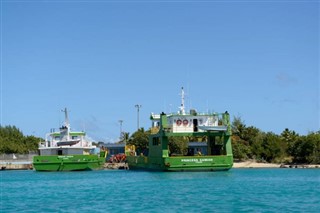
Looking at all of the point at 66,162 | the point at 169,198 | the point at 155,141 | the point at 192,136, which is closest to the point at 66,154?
the point at 66,162

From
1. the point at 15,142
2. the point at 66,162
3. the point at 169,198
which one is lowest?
the point at 169,198

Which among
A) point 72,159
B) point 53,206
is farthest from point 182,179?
point 72,159

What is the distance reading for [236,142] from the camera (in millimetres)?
84188

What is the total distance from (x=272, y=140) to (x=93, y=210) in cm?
6008

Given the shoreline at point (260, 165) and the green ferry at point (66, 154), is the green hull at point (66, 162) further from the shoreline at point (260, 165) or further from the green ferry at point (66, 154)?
the shoreline at point (260, 165)

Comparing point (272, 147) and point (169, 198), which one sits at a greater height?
point (272, 147)

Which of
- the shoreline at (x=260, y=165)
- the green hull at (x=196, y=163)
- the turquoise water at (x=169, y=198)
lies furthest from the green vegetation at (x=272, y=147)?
the turquoise water at (x=169, y=198)

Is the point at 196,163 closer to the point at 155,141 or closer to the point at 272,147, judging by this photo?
the point at 155,141

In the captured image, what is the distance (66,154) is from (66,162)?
223 cm

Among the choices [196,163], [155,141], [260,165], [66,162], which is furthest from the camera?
[260,165]

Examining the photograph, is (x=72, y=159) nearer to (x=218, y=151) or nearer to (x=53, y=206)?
(x=218, y=151)

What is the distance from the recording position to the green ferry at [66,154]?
62.3 meters

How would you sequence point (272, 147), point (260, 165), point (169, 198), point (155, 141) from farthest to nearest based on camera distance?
point (272, 147), point (260, 165), point (155, 141), point (169, 198)

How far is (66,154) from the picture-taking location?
211 ft
